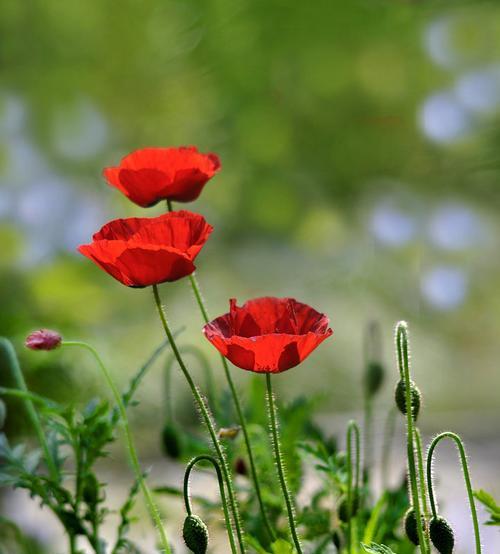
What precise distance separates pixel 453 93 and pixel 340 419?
0.89 meters

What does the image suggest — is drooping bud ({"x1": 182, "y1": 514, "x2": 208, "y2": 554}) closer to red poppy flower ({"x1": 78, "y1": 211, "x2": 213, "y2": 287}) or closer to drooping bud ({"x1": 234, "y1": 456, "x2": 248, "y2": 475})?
red poppy flower ({"x1": 78, "y1": 211, "x2": 213, "y2": 287})

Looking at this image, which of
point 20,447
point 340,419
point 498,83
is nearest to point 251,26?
point 498,83

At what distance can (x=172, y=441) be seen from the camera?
75 centimetres

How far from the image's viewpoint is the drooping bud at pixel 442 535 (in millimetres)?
502

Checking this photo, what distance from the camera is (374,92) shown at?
224 centimetres

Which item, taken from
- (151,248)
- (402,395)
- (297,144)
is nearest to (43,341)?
(151,248)

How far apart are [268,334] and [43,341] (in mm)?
146

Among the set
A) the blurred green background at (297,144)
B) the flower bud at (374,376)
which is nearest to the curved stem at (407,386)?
the flower bud at (374,376)

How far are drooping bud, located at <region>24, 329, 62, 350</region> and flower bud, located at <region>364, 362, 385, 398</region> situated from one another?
0.29m

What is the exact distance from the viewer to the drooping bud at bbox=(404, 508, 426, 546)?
1.78 feet

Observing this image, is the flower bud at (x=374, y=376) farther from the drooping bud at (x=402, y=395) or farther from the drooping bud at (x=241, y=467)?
the drooping bud at (x=402, y=395)

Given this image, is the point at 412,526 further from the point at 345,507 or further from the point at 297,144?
the point at 297,144

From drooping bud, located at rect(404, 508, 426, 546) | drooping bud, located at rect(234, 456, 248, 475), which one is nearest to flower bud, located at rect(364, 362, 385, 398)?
drooping bud, located at rect(234, 456, 248, 475)

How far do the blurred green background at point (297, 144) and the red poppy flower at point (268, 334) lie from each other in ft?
5.18
